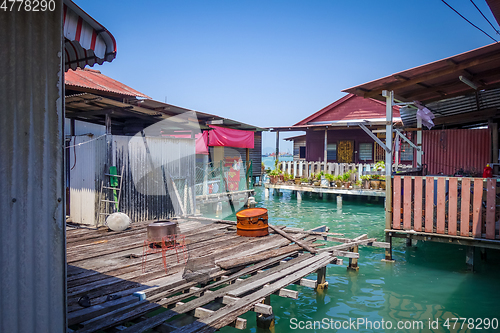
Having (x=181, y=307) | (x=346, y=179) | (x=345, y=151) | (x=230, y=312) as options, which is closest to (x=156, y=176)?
(x=181, y=307)

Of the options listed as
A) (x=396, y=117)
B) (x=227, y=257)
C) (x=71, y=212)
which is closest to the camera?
(x=227, y=257)

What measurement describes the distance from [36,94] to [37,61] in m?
0.22

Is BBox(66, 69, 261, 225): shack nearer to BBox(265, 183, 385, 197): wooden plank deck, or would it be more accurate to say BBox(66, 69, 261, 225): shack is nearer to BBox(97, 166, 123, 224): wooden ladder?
BBox(97, 166, 123, 224): wooden ladder

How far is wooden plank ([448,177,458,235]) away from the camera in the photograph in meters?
8.20

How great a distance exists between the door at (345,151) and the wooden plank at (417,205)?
1726 centimetres

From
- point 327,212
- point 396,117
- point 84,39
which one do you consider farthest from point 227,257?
point 396,117

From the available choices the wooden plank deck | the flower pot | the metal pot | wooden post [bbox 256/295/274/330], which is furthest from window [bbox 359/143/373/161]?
wooden post [bbox 256/295/274/330]

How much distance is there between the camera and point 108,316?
4270 mm

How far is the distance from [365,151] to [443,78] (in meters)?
16.9

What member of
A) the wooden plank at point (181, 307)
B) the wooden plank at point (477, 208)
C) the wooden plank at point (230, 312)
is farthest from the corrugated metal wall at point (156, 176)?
the wooden plank at point (477, 208)

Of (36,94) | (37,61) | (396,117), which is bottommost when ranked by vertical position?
(36,94)

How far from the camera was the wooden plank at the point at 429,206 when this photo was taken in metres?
8.53

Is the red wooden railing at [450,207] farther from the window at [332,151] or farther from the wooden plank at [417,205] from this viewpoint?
the window at [332,151]

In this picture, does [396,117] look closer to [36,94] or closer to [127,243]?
[127,243]
